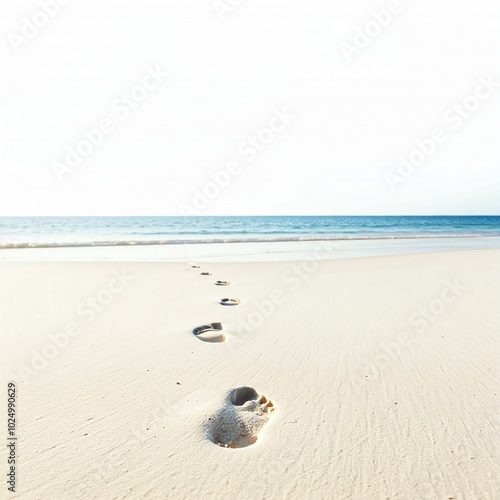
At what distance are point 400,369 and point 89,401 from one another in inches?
90.9

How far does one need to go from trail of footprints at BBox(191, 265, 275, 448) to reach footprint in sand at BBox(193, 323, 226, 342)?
3.49 feet

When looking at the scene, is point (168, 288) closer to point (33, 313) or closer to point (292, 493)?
point (33, 313)

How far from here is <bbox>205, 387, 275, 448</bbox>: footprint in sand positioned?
1844 mm

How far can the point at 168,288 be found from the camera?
5555mm

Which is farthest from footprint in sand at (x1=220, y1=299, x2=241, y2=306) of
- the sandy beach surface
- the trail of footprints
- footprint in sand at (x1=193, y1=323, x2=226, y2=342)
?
the trail of footprints

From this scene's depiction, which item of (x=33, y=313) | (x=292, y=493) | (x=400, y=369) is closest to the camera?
(x=292, y=493)

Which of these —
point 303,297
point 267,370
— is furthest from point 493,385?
point 303,297

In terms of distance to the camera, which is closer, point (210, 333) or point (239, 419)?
point (239, 419)

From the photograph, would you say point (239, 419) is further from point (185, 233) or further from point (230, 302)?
point (185, 233)

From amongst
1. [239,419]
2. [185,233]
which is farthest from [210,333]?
[185,233]

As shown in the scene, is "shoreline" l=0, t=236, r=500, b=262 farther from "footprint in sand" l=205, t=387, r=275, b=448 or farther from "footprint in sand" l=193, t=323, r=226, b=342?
"footprint in sand" l=205, t=387, r=275, b=448

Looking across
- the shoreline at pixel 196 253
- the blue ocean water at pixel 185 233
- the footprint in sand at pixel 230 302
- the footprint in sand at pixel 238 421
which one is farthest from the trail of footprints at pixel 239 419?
the blue ocean water at pixel 185 233

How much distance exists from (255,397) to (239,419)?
298 millimetres

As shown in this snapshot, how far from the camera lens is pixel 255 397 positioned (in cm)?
226
